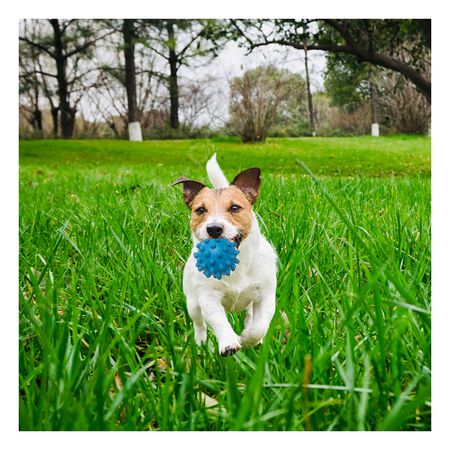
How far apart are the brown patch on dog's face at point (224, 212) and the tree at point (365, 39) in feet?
2.54

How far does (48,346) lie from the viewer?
0.73 m

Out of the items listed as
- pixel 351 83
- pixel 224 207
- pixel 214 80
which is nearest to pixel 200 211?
pixel 224 207

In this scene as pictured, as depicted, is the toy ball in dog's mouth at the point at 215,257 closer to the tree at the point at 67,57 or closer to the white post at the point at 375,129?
the tree at the point at 67,57

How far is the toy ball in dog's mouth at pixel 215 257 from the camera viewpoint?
0.66 metres

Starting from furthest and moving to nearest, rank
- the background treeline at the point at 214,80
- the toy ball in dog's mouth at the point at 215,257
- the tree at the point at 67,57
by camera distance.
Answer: the tree at the point at 67,57 < the background treeline at the point at 214,80 < the toy ball in dog's mouth at the point at 215,257

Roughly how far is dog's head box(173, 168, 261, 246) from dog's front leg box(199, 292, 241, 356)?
80 mm

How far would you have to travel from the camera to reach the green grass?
0.67m

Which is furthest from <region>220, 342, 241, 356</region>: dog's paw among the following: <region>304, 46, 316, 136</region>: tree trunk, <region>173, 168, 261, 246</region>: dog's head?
<region>304, 46, 316, 136</region>: tree trunk

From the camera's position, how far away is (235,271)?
0.70 m

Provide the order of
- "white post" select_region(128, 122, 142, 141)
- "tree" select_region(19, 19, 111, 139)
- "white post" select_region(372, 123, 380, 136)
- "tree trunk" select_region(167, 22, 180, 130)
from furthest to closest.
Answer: "white post" select_region(372, 123, 380, 136)
"white post" select_region(128, 122, 142, 141)
"tree" select_region(19, 19, 111, 139)
"tree trunk" select_region(167, 22, 180, 130)

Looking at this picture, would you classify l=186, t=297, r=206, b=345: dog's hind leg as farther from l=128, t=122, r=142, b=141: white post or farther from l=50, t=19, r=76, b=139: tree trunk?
l=50, t=19, r=76, b=139: tree trunk

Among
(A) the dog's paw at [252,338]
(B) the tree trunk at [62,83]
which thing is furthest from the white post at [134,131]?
(A) the dog's paw at [252,338]

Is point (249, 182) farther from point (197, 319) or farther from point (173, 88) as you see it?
point (173, 88)
